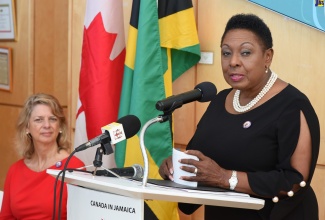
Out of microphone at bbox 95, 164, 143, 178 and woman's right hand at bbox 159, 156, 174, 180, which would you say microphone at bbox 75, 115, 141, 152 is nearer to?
microphone at bbox 95, 164, 143, 178

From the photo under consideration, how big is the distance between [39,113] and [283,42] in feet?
4.47

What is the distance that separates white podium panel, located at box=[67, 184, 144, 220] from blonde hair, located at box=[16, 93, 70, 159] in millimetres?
1233

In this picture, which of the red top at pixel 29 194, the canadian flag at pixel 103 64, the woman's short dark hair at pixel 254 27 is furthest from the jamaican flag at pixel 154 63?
the woman's short dark hair at pixel 254 27

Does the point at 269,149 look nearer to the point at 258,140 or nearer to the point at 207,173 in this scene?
the point at 258,140

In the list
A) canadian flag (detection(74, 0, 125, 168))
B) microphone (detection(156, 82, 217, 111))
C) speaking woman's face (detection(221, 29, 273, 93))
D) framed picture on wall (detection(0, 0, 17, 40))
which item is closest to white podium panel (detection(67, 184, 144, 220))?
→ microphone (detection(156, 82, 217, 111))

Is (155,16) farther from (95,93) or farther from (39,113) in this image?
(39,113)

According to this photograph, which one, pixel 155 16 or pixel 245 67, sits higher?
pixel 155 16

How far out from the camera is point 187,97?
186cm

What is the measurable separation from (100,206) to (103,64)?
2.05 metres

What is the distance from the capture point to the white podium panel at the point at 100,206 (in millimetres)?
1643

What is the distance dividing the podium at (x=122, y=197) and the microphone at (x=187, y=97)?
239mm

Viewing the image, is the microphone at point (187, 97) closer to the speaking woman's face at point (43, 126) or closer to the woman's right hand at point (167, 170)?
the woman's right hand at point (167, 170)

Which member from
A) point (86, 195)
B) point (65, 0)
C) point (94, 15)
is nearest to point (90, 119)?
point (94, 15)

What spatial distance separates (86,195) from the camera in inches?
70.3
